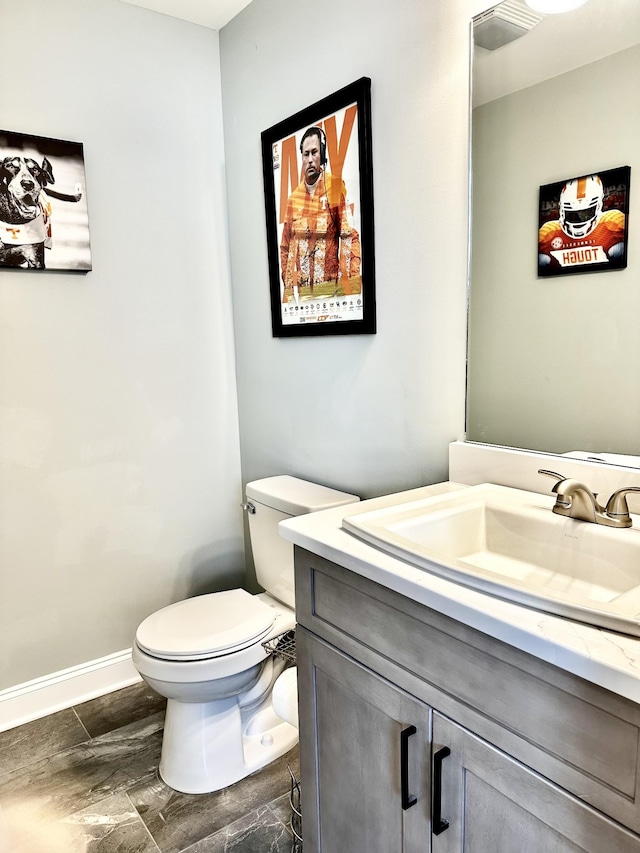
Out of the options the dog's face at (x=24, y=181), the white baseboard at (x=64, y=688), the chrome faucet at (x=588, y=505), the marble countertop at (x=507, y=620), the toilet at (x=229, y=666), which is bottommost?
the white baseboard at (x=64, y=688)

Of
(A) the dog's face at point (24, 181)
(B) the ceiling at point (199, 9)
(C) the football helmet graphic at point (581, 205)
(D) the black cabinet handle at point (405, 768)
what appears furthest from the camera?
(B) the ceiling at point (199, 9)

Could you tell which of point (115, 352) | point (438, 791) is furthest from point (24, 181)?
point (438, 791)

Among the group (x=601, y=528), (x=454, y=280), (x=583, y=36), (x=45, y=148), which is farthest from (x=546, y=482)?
(x=45, y=148)

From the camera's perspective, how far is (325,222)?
1.91 m

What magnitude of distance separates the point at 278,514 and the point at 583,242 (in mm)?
1187

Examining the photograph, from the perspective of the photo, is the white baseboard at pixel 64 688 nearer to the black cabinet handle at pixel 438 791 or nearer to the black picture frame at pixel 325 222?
the black picture frame at pixel 325 222

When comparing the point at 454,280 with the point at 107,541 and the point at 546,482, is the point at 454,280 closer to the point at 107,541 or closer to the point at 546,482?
the point at 546,482

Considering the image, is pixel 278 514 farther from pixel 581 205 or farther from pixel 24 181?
pixel 24 181

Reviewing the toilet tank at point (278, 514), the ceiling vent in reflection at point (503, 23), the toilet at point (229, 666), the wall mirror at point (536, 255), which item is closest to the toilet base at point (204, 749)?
the toilet at point (229, 666)

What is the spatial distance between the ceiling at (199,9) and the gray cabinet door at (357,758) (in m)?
2.12

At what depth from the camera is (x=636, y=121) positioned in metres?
1.18

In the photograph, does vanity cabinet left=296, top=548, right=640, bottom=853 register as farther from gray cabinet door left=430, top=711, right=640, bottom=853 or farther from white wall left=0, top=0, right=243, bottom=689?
white wall left=0, top=0, right=243, bottom=689

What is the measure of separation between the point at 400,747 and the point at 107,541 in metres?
1.54

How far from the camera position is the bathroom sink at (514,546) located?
2.98ft
